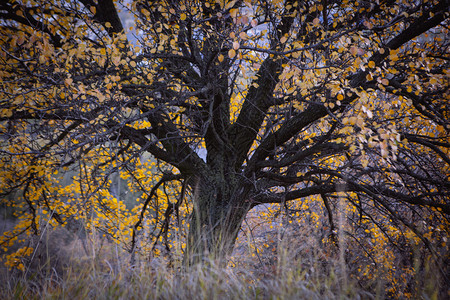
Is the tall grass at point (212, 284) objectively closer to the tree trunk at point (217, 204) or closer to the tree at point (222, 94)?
the tree at point (222, 94)

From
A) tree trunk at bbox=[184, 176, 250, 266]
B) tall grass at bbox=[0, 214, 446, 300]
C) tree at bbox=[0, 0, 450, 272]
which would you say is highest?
tree at bbox=[0, 0, 450, 272]

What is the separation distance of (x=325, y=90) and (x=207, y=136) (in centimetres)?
207

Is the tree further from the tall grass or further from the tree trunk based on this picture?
the tall grass

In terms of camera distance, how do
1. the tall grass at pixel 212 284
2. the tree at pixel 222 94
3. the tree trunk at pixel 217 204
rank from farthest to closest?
the tree trunk at pixel 217 204 < the tree at pixel 222 94 < the tall grass at pixel 212 284

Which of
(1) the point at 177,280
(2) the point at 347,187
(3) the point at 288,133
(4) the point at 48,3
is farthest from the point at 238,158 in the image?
(4) the point at 48,3

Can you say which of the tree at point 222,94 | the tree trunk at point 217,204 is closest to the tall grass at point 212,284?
the tree at point 222,94

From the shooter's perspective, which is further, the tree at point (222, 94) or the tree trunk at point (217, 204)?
the tree trunk at point (217, 204)

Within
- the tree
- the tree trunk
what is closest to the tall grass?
the tree

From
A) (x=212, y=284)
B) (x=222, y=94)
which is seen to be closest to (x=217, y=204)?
(x=222, y=94)

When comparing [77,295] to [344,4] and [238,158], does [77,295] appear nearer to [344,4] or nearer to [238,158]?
[238,158]

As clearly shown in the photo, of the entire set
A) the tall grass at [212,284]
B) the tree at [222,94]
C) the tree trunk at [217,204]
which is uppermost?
the tree at [222,94]

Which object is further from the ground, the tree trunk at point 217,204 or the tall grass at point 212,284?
the tree trunk at point 217,204

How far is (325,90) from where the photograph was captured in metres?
3.93

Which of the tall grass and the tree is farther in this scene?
the tree
